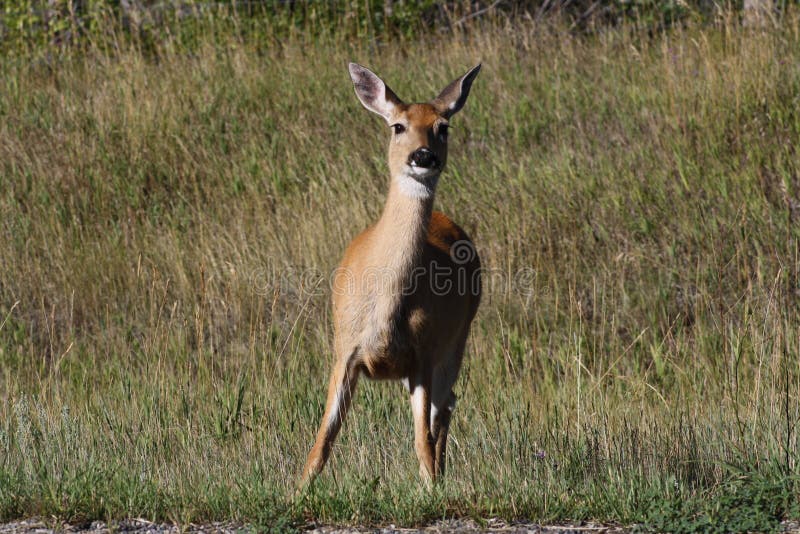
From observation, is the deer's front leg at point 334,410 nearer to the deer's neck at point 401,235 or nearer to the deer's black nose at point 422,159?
the deer's neck at point 401,235

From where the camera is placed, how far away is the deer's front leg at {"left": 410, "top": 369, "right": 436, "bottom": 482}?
5039mm

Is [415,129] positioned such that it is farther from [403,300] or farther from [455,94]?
[403,300]

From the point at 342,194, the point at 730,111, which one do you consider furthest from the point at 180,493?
the point at 730,111

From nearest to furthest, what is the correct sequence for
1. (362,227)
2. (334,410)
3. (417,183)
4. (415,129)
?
(334,410) → (417,183) → (415,129) → (362,227)

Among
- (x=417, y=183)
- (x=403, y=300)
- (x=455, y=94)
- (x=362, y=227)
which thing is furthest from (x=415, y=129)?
(x=362, y=227)

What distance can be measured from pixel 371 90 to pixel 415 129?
61 centimetres

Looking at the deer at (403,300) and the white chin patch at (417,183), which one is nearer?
the deer at (403,300)

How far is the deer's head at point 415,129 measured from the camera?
209 inches

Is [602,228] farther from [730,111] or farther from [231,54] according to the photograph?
[231,54]

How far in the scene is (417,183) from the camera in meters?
5.33

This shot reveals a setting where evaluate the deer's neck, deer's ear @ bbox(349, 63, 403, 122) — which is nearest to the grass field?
the deer's neck

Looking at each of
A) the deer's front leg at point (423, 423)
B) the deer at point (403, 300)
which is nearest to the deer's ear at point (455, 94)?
the deer at point (403, 300)

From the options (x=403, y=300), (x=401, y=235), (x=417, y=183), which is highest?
(x=417, y=183)

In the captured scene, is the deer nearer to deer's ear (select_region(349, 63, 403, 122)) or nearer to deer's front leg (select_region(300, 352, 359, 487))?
deer's front leg (select_region(300, 352, 359, 487))
